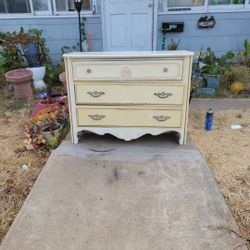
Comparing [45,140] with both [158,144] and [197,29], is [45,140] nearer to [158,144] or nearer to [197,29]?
[158,144]

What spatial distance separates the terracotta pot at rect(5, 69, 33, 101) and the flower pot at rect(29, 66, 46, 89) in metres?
0.17

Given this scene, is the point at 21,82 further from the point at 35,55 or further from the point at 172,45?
the point at 172,45

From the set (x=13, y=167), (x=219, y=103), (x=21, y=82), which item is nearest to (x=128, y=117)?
(x=13, y=167)

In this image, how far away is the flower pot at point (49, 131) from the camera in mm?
2559

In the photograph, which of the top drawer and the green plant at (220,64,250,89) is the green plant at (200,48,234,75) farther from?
the top drawer

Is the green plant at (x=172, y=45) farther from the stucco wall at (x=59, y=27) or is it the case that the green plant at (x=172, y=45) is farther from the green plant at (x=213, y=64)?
the stucco wall at (x=59, y=27)

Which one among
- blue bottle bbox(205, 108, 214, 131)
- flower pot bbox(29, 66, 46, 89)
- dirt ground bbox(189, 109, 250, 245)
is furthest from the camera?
flower pot bbox(29, 66, 46, 89)

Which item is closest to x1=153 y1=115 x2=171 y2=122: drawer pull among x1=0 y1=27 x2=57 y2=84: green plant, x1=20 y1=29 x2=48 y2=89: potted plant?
x1=20 y1=29 x2=48 y2=89: potted plant

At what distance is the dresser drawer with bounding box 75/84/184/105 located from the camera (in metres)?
2.25

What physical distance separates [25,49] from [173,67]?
2.94 m

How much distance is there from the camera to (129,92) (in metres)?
2.27

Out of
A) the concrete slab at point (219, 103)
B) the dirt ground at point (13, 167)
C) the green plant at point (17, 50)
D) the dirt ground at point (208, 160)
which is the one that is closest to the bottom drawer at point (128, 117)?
the dirt ground at point (208, 160)

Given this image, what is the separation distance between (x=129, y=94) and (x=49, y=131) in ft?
3.03

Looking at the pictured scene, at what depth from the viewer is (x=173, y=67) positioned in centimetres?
216
